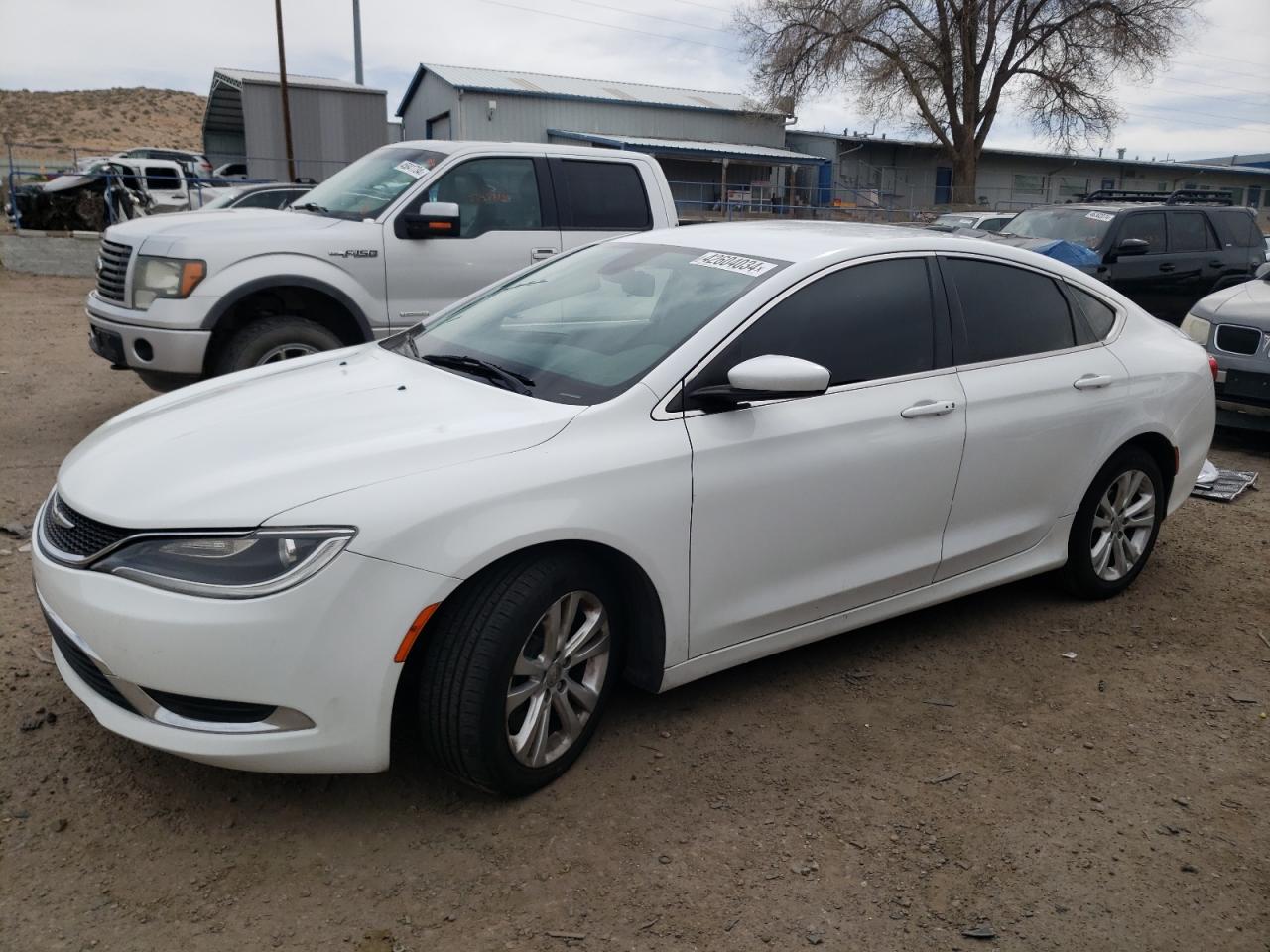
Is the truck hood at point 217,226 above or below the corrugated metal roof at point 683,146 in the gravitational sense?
below

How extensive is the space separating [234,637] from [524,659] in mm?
769

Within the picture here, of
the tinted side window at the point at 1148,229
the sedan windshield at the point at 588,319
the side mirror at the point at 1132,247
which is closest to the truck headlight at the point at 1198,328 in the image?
the side mirror at the point at 1132,247

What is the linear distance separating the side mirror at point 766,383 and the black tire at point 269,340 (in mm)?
4009

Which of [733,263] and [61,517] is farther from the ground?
[733,263]

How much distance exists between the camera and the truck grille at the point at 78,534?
8.71 feet

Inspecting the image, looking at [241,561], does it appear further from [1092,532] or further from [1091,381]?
[1092,532]

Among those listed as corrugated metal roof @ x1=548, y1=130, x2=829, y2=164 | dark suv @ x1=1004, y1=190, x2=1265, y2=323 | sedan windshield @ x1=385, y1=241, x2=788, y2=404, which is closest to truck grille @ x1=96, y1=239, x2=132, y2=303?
sedan windshield @ x1=385, y1=241, x2=788, y2=404

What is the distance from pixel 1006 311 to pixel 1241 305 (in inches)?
191

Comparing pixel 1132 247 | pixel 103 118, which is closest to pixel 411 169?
pixel 1132 247

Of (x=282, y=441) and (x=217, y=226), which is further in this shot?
(x=217, y=226)

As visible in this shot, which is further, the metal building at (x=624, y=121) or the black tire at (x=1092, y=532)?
the metal building at (x=624, y=121)

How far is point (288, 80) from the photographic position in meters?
30.7

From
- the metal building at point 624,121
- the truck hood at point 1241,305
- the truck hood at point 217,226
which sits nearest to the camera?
the truck hood at point 217,226

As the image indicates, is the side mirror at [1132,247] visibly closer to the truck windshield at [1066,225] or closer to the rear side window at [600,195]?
A: the truck windshield at [1066,225]
